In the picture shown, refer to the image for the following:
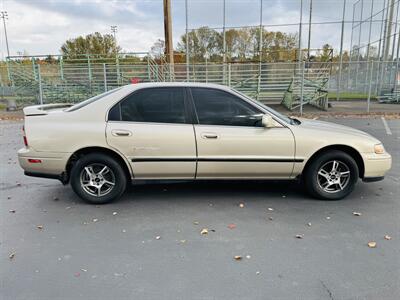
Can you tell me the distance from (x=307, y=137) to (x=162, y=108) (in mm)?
1919

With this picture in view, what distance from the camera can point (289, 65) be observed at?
18.2 meters

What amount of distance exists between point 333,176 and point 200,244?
218 centimetres

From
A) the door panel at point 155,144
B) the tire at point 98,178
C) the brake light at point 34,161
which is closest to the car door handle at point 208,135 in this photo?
the door panel at point 155,144

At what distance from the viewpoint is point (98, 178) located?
4.20m

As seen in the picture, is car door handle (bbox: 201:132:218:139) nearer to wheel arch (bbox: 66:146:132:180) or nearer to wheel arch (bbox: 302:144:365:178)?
wheel arch (bbox: 66:146:132:180)

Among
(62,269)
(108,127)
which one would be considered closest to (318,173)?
(108,127)

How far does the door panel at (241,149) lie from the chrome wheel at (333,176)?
0.49 m

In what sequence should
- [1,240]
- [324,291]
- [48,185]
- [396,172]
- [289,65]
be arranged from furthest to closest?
[289,65] < [396,172] < [48,185] < [1,240] < [324,291]

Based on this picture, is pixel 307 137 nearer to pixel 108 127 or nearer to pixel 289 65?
pixel 108 127

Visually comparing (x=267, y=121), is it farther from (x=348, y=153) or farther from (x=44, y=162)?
(x=44, y=162)

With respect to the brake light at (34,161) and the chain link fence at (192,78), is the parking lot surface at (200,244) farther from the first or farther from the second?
the chain link fence at (192,78)

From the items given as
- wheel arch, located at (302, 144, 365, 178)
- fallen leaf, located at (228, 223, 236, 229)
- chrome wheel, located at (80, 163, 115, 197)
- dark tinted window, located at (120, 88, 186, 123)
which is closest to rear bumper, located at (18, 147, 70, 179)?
chrome wheel, located at (80, 163, 115, 197)

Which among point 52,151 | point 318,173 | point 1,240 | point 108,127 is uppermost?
point 108,127

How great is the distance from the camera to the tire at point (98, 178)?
13.5 ft
